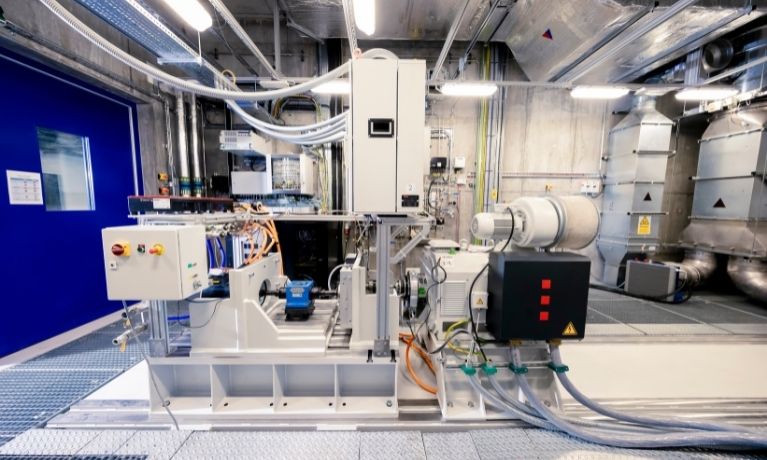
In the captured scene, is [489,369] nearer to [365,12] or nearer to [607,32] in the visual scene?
[365,12]

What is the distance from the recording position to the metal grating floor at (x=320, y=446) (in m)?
1.51

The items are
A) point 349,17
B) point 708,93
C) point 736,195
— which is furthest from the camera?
point 736,195

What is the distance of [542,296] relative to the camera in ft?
5.00

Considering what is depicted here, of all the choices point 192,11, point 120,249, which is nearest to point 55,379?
point 120,249

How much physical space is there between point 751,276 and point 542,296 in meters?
4.55

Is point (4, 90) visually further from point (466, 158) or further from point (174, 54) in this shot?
point (466, 158)

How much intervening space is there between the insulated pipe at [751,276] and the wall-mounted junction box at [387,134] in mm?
5168

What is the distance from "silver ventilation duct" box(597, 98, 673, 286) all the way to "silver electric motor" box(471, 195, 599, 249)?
12.3 feet

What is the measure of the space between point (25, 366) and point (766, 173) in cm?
822

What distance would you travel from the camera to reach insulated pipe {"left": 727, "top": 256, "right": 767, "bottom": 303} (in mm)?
3537

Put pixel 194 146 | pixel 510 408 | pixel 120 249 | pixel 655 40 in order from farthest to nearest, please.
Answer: pixel 194 146 → pixel 655 40 → pixel 510 408 → pixel 120 249

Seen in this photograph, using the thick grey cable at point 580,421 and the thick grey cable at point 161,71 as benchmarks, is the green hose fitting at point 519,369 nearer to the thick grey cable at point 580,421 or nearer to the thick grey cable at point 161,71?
the thick grey cable at point 580,421

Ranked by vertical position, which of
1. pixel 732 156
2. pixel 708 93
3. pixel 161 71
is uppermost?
Answer: pixel 708 93

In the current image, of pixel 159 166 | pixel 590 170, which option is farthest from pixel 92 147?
pixel 590 170
